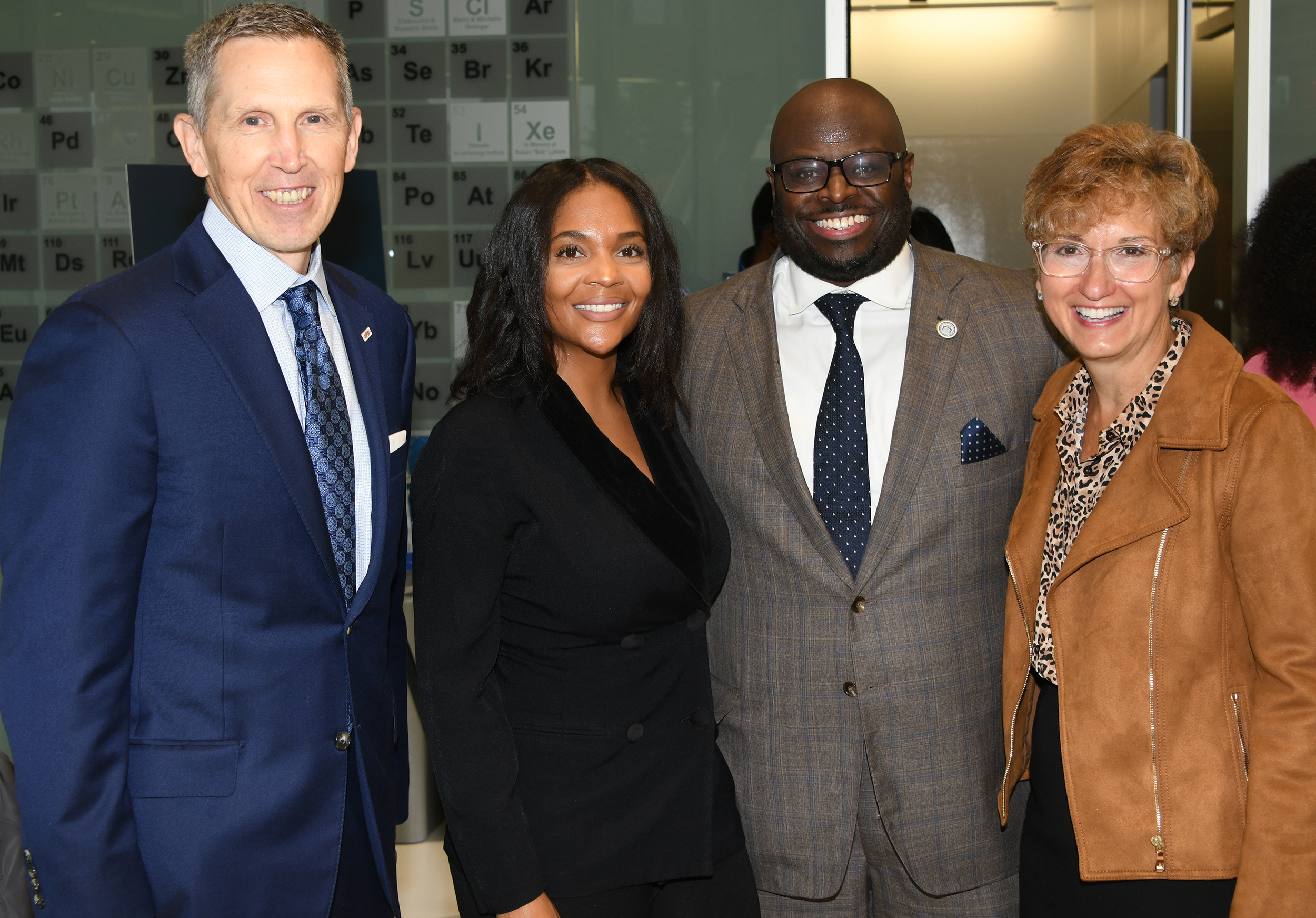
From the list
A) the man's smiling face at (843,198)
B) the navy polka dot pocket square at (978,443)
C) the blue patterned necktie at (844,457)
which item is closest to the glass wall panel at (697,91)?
the man's smiling face at (843,198)

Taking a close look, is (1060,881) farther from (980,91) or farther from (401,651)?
(980,91)

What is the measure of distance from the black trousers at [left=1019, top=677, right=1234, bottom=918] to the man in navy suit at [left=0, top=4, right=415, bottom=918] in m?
1.08

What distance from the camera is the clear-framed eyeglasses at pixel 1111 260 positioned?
1.70 metres

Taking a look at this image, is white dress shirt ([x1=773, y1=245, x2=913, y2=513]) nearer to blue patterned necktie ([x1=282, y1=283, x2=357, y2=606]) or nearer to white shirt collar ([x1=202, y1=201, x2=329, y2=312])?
blue patterned necktie ([x1=282, y1=283, x2=357, y2=606])

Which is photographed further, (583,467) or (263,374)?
(583,467)

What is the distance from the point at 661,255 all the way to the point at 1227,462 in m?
1.02

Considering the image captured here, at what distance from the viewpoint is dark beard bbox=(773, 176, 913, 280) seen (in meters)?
2.15

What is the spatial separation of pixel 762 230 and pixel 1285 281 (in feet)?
5.35

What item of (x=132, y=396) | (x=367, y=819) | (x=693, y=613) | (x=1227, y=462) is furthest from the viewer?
(x=693, y=613)

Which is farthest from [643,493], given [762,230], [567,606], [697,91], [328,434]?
[697,91]

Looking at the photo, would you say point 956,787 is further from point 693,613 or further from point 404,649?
point 404,649

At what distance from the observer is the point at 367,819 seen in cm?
171

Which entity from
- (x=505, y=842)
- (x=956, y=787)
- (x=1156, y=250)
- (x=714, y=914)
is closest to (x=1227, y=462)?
(x=1156, y=250)

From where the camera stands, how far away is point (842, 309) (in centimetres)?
213
